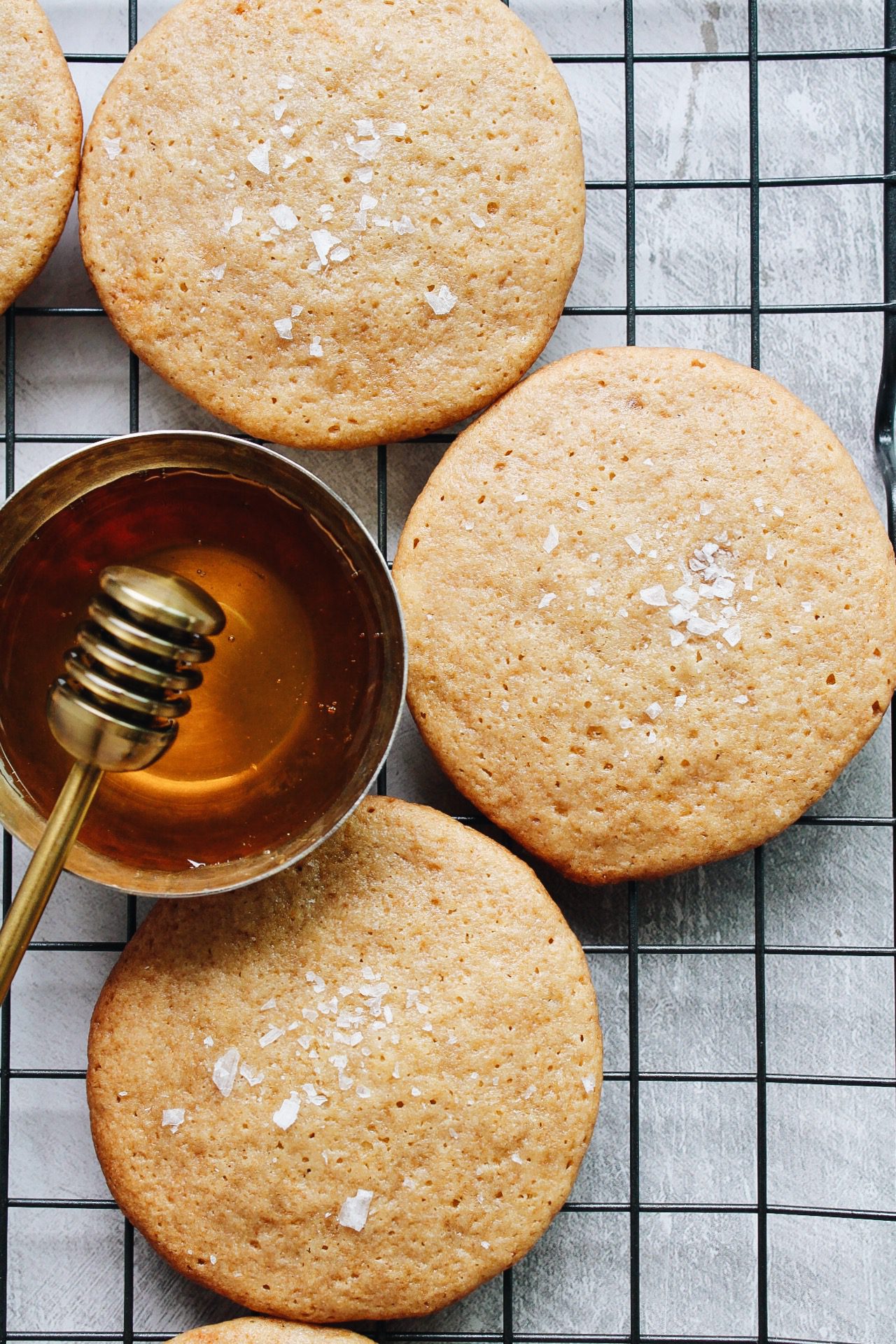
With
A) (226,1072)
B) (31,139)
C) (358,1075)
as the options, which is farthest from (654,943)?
(31,139)

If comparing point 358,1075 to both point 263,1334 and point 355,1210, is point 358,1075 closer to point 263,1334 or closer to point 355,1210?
point 355,1210

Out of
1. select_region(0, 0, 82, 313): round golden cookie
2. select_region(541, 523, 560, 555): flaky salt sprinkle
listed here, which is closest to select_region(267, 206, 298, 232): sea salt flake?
select_region(0, 0, 82, 313): round golden cookie

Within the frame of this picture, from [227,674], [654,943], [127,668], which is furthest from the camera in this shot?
[654,943]

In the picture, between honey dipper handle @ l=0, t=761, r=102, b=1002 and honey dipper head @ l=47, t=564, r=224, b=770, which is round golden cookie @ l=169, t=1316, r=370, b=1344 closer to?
honey dipper handle @ l=0, t=761, r=102, b=1002

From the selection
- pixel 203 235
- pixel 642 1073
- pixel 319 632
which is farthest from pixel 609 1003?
pixel 203 235

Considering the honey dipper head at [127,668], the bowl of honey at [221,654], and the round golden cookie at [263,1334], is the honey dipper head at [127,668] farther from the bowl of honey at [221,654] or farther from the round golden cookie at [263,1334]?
the round golden cookie at [263,1334]
